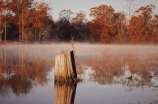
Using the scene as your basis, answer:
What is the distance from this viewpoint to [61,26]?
58406mm

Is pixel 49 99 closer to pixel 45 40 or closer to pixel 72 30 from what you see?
pixel 45 40

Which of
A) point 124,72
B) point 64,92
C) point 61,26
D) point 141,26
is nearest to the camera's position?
point 64,92

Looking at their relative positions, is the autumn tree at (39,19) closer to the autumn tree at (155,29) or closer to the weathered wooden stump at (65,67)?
the autumn tree at (155,29)

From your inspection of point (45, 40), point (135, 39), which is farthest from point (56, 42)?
point (135, 39)

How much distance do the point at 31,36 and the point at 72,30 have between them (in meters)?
15.1

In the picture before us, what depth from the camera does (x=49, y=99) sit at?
554 cm

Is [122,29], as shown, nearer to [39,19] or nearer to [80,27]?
[80,27]

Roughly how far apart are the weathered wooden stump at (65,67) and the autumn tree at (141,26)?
134ft

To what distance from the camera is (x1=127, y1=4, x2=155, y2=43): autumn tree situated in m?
47.4

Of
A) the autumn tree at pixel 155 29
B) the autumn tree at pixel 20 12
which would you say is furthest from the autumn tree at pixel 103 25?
the autumn tree at pixel 20 12

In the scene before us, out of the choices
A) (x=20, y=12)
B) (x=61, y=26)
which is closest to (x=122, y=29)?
(x=61, y=26)

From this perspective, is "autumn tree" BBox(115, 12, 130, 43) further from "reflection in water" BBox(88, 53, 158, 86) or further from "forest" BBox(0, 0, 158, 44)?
"reflection in water" BBox(88, 53, 158, 86)

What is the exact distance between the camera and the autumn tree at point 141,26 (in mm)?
47438

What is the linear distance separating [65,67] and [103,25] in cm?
4902
